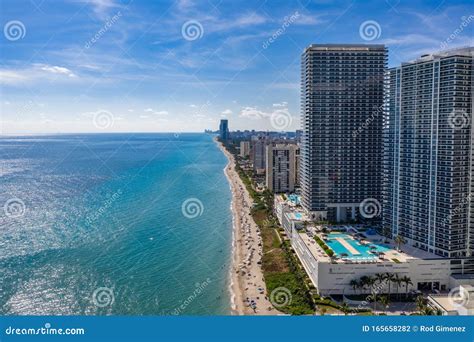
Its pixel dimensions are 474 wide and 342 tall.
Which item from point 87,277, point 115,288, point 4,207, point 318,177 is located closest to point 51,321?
point 115,288

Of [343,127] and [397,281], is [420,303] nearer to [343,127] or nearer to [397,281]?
[397,281]

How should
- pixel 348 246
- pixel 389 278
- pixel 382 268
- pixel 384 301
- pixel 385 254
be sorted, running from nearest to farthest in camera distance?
pixel 384 301 → pixel 389 278 → pixel 382 268 → pixel 385 254 → pixel 348 246

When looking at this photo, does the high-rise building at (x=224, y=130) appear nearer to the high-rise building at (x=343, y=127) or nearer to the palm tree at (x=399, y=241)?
the high-rise building at (x=343, y=127)

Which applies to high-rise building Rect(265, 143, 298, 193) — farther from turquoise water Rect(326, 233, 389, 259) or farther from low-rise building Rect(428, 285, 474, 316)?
low-rise building Rect(428, 285, 474, 316)

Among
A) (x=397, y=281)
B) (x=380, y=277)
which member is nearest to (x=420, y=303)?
(x=397, y=281)

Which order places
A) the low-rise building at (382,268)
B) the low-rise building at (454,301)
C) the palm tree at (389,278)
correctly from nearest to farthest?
the low-rise building at (454,301), the palm tree at (389,278), the low-rise building at (382,268)

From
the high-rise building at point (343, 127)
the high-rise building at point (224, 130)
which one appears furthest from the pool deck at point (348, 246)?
the high-rise building at point (224, 130)

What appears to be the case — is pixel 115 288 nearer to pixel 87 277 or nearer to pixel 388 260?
pixel 87 277
